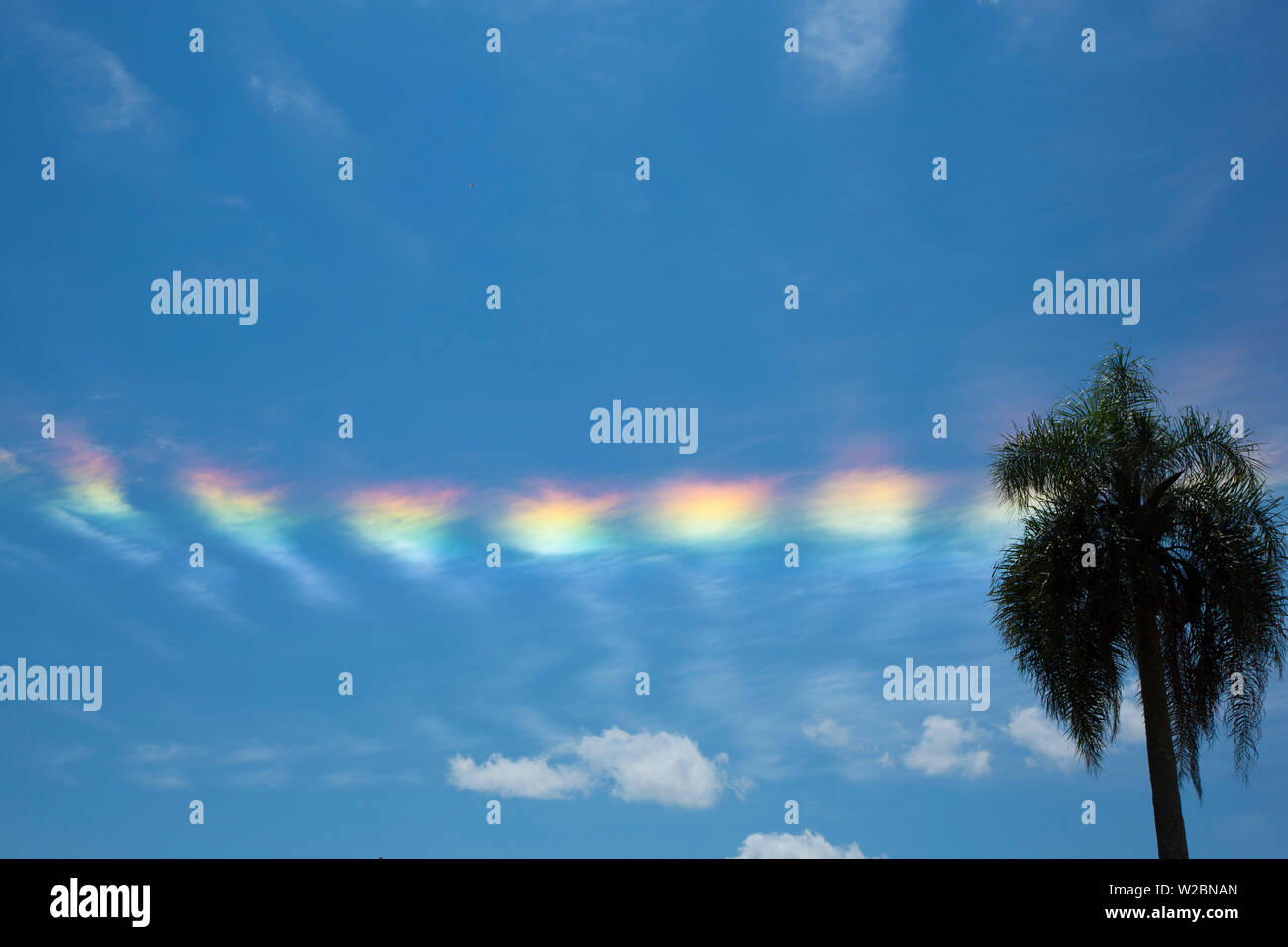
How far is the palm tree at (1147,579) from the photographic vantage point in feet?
78.0

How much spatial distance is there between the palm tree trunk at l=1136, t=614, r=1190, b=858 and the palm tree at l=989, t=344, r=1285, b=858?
49mm

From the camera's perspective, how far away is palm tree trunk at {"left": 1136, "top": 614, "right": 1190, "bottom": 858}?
72.8 feet

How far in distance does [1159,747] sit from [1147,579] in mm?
3691

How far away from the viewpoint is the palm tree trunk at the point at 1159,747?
2220cm

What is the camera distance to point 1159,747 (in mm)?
22781

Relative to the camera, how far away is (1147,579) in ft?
78.7

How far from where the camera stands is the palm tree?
23.8 m

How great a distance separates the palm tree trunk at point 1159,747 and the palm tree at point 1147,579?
0.05 m
